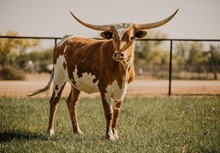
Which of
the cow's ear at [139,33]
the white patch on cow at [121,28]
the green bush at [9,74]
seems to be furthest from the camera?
the green bush at [9,74]

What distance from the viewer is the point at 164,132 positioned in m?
7.03

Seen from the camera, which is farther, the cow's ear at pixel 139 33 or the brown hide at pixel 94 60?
the cow's ear at pixel 139 33

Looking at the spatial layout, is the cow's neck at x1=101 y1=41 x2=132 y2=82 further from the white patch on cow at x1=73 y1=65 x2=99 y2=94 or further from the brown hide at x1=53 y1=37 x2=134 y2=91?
the white patch on cow at x1=73 y1=65 x2=99 y2=94

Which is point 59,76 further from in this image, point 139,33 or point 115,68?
point 139,33

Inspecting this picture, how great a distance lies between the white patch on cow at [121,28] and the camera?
626 centimetres

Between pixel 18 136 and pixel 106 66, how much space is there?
199 centimetres

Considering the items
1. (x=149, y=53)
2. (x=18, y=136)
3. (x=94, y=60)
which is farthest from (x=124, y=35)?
(x=149, y=53)

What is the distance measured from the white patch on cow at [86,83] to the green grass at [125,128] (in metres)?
0.84

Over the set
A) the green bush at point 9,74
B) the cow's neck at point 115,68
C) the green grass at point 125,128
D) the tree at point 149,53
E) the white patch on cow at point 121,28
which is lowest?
the tree at point 149,53

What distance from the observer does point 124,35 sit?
6266 millimetres

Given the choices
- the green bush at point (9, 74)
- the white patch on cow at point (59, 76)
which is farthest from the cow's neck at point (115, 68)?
the green bush at point (9, 74)

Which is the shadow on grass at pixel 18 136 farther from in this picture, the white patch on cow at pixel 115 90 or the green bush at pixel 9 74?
the green bush at pixel 9 74

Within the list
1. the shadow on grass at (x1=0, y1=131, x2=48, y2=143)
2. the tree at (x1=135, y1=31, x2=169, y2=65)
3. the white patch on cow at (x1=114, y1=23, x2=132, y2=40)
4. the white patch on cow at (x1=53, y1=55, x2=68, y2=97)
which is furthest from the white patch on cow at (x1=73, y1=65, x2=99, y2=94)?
the tree at (x1=135, y1=31, x2=169, y2=65)

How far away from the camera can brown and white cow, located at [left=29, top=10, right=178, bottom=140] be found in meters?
6.34
